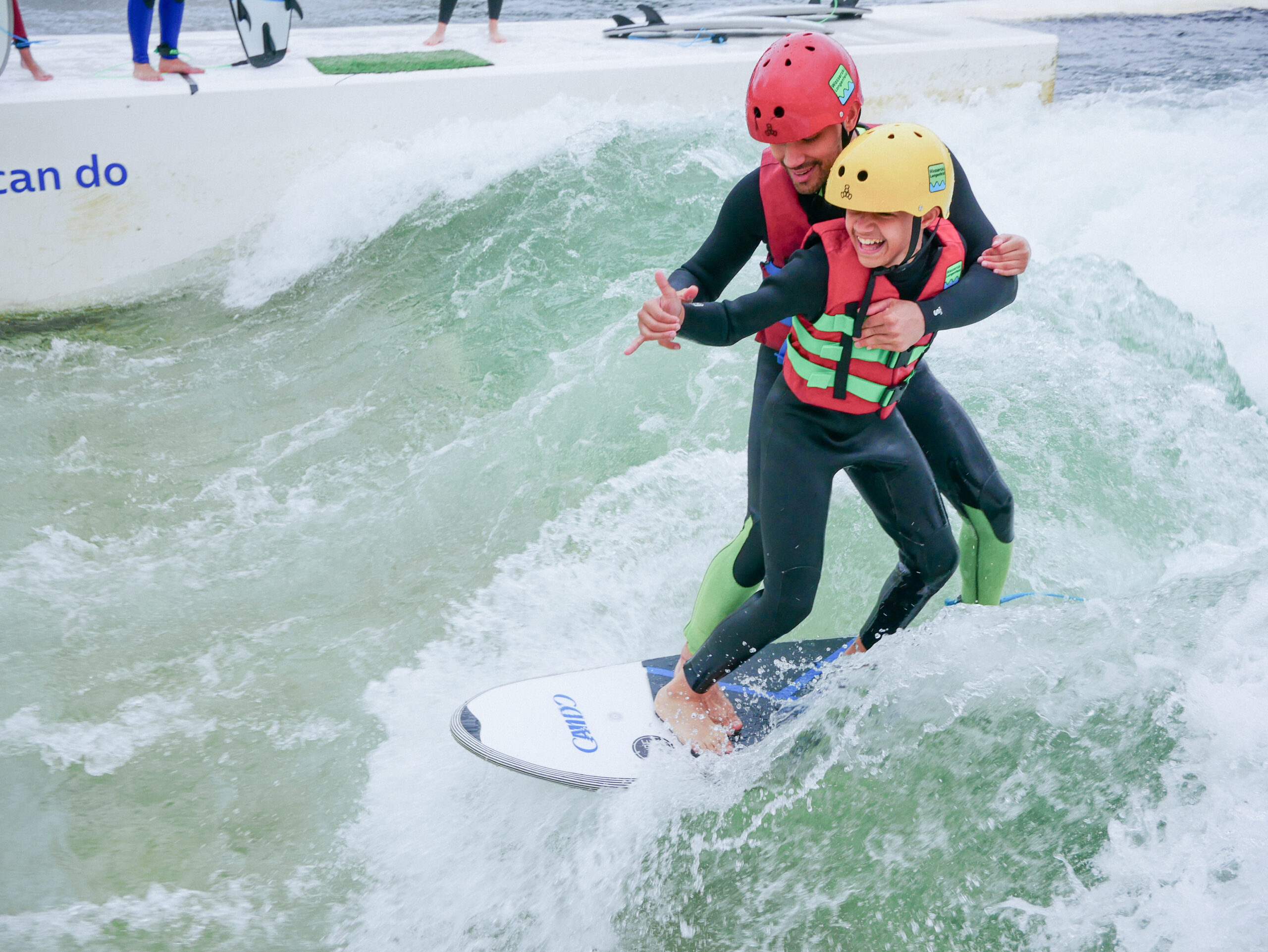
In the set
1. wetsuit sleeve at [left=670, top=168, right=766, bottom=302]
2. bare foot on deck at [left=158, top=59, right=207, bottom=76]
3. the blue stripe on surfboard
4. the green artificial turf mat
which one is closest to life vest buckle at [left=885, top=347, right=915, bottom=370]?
wetsuit sleeve at [left=670, top=168, right=766, bottom=302]

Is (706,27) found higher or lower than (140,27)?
higher

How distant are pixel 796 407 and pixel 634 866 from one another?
1227 millimetres

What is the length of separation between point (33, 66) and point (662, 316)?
6.32 m

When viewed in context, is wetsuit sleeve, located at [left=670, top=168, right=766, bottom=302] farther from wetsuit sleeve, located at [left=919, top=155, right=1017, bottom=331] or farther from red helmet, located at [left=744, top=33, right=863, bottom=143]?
wetsuit sleeve, located at [left=919, top=155, right=1017, bottom=331]

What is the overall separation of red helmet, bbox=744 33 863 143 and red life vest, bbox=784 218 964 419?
8.6 inches

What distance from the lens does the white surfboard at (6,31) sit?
6.20 m

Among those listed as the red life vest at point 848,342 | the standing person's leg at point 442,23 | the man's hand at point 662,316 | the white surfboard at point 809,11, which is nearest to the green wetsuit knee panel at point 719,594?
the red life vest at point 848,342

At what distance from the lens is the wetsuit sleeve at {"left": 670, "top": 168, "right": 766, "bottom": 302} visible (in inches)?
91.3

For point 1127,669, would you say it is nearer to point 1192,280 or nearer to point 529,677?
point 529,677

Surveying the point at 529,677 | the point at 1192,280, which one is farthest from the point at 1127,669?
the point at 1192,280

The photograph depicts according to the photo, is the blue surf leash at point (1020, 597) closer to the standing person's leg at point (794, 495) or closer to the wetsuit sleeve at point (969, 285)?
the standing person's leg at point (794, 495)

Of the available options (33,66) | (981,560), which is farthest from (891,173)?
(33,66)

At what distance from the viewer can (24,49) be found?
644 cm

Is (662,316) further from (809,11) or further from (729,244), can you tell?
(809,11)
